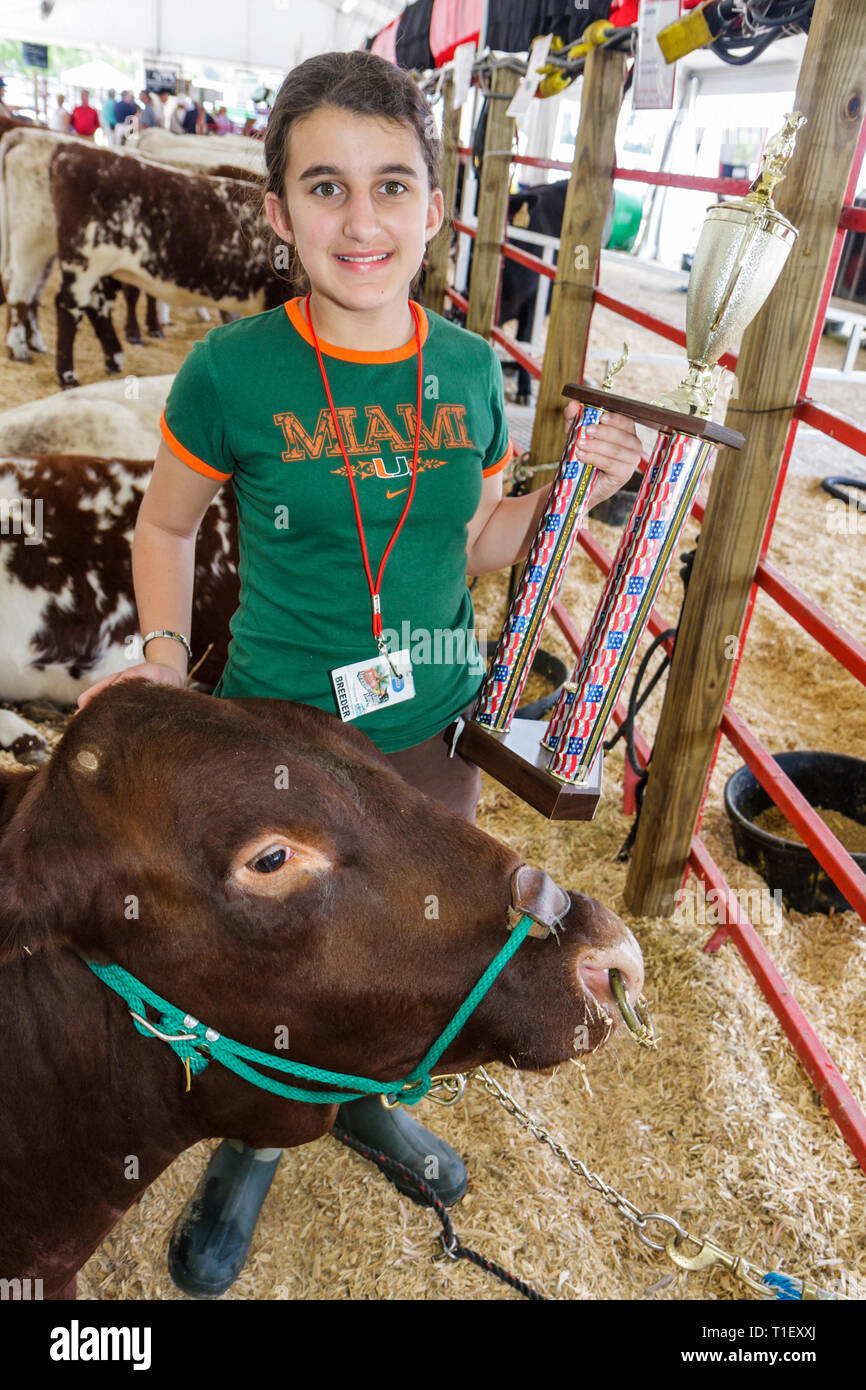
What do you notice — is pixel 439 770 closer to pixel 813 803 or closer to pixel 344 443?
pixel 344 443

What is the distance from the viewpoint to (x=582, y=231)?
125 inches

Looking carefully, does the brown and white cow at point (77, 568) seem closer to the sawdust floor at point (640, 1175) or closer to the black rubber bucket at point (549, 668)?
the black rubber bucket at point (549, 668)

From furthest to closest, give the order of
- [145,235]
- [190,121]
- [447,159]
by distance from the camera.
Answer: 1. [190,121]
2. [145,235]
3. [447,159]

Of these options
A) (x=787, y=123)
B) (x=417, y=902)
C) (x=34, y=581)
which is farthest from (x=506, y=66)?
(x=417, y=902)

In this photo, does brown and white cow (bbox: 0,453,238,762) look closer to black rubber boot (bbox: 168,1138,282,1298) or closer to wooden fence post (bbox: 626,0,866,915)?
wooden fence post (bbox: 626,0,866,915)

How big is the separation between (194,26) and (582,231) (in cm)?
3943

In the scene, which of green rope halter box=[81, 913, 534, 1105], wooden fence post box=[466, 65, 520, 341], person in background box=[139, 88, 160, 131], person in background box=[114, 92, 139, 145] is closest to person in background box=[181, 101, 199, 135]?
person in background box=[139, 88, 160, 131]

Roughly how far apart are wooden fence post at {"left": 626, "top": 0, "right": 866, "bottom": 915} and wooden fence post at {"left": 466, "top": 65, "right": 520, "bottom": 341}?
2632 millimetres

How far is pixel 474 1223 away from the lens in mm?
1956

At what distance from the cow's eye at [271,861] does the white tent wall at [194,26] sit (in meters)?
39.0

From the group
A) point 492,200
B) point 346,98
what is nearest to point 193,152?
point 492,200

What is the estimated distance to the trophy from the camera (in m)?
1.29

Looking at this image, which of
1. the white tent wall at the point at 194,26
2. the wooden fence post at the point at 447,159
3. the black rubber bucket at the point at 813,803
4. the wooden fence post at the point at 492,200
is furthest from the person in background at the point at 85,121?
the white tent wall at the point at 194,26
